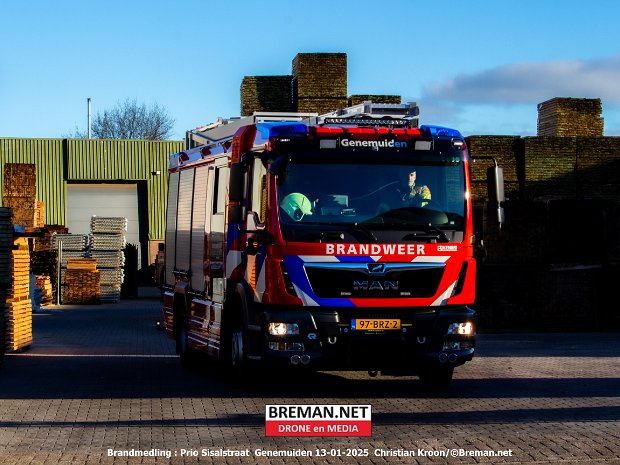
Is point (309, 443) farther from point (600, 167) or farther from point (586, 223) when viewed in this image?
point (600, 167)

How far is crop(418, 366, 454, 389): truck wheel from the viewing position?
13.6 metres

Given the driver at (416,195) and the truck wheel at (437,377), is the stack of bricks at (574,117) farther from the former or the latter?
the driver at (416,195)

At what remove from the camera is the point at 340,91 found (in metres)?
23.6

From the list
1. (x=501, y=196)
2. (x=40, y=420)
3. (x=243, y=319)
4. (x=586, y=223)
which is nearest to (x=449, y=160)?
(x=501, y=196)

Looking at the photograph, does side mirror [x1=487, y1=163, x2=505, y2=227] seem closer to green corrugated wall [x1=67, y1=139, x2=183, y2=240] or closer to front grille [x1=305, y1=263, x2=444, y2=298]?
front grille [x1=305, y1=263, x2=444, y2=298]

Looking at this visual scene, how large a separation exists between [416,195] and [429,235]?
483 mm

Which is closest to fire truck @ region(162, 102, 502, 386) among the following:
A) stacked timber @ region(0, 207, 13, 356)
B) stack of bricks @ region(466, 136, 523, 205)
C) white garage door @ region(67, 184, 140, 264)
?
stacked timber @ region(0, 207, 13, 356)

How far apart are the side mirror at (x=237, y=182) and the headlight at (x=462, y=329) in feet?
8.89

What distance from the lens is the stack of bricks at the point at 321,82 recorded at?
23594mm

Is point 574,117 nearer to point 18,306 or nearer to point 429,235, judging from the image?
point 18,306

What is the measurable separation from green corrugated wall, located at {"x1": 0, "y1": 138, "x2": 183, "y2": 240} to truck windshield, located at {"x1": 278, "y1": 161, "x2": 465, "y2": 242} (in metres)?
37.9

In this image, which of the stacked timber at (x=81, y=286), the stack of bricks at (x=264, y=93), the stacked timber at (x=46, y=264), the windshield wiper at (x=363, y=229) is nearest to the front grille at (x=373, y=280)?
the windshield wiper at (x=363, y=229)

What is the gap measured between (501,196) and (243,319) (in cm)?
317

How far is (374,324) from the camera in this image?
41.4ft
